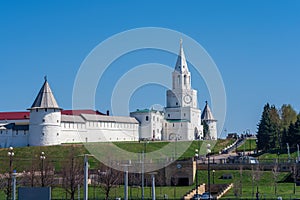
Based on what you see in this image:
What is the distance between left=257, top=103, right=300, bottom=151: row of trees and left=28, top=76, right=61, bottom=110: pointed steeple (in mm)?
25670

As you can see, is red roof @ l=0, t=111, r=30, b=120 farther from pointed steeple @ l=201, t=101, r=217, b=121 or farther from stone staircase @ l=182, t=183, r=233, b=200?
stone staircase @ l=182, t=183, r=233, b=200

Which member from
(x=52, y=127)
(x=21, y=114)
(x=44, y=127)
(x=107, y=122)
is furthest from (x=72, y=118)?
(x=21, y=114)

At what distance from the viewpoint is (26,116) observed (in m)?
86.9

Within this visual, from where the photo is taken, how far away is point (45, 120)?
241 feet

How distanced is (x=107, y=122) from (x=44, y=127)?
46.1 ft

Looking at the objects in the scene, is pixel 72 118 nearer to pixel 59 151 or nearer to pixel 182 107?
pixel 59 151

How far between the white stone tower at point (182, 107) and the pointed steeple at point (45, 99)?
1065 inches

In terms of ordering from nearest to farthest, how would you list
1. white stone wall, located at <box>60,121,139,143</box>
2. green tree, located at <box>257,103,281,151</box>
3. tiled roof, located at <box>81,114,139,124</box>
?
green tree, located at <box>257,103,281,151</box> → white stone wall, located at <box>60,121,139,143</box> → tiled roof, located at <box>81,114,139,124</box>

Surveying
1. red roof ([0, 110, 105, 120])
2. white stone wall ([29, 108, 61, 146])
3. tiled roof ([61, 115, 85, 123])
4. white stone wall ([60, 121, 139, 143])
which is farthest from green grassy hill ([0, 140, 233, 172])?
red roof ([0, 110, 105, 120])

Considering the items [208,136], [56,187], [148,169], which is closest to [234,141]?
[208,136]

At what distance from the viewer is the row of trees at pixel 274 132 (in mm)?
62812

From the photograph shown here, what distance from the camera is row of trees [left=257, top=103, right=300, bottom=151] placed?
62.8m

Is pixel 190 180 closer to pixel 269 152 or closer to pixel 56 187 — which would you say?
pixel 56 187

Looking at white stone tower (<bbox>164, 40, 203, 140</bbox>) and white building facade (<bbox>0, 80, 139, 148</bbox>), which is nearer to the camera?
white building facade (<bbox>0, 80, 139, 148</bbox>)
